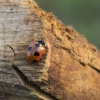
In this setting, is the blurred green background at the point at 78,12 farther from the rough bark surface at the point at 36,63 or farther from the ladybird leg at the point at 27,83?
the ladybird leg at the point at 27,83

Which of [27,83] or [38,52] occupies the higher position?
[38,52]

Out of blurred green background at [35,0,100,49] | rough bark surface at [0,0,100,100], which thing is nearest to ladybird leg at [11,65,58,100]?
rough bark surface at [0,0,100,100]

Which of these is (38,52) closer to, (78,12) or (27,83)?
(27,83)

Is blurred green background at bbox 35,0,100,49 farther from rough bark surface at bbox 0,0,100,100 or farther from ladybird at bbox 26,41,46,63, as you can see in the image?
ladybird at bbox 26,41,46,63

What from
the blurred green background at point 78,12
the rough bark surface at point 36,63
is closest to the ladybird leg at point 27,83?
the rough bark surface at point 36,63

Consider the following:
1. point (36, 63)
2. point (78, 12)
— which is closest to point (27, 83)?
point (36, 63)

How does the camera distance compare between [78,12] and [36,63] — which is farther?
[78,12]

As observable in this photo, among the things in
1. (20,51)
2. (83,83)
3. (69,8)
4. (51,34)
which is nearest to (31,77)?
(20,51)

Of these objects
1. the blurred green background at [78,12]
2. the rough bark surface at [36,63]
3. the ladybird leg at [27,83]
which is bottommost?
the ladybird leg at [27,83]
